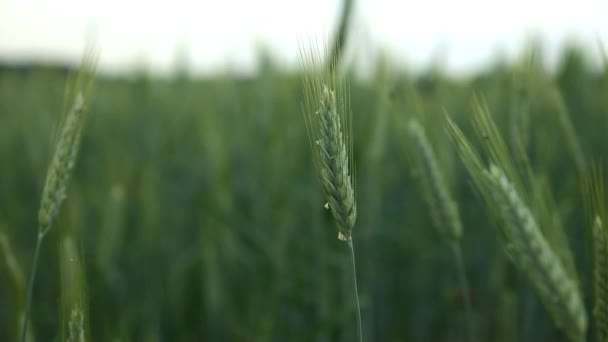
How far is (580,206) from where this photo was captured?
1.62 meters

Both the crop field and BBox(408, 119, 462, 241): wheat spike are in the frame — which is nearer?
the crop field

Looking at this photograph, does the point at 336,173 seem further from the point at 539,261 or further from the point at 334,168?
the point at 539,261

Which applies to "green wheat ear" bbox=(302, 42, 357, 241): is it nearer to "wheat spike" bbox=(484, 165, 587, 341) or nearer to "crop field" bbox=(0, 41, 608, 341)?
"crop field" bbox=(0, 41, 608, 341)

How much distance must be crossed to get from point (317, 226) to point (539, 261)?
84 centimetres

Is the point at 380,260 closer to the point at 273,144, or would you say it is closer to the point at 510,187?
the point at 273,144

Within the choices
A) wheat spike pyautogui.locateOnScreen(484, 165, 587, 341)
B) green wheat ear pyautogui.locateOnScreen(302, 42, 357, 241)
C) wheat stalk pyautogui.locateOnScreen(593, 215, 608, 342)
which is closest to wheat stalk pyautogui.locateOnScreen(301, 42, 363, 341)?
green wheat ear pyautogui.locateOnScreen(302, 42, 357, 241)

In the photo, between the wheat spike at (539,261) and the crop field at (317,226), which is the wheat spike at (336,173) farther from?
the wheat spike at (539,261)

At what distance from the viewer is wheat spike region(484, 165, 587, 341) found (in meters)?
0.55

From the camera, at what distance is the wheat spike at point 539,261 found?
1.81 ft

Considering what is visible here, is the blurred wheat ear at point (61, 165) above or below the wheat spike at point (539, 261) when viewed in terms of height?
above

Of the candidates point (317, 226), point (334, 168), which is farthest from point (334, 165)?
point (317, 226)

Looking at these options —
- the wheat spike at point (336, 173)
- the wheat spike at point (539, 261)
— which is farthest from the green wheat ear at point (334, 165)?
the wheat spike at point (539, 261)

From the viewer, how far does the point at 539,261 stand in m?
0.56

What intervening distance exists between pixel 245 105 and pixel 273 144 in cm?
76
